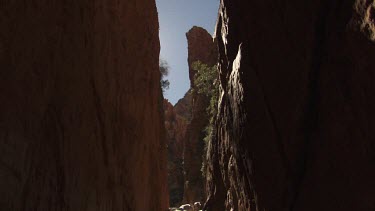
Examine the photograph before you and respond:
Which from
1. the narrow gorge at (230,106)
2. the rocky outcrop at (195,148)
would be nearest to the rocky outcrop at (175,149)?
the rocky outcrop at (195,148)

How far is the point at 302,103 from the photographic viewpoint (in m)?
5.39

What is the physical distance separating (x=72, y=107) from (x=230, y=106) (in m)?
2.71

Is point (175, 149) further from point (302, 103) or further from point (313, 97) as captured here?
point (313, 97)

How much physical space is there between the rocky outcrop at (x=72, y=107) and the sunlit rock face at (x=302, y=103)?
2.36 meters

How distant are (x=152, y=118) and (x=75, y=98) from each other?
3.87 meters

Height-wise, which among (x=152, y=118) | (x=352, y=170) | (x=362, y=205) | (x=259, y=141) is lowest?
(x=362, y=205)

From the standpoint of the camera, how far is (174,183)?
138 ft

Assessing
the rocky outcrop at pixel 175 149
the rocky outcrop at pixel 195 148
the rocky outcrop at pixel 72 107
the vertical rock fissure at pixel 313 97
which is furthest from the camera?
the rocky outcrop at pixel 175 149

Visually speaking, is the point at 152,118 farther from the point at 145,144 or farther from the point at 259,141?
the point at 259,141

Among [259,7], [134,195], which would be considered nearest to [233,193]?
[134,195]

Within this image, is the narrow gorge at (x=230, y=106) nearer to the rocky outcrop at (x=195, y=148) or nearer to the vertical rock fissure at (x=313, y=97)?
the vertical rock fissure at (x=313, y=97)

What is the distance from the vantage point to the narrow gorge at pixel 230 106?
15.0 ft

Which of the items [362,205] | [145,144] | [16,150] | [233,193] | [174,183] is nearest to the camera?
[362,205]

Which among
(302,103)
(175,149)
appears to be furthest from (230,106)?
(175,149)
